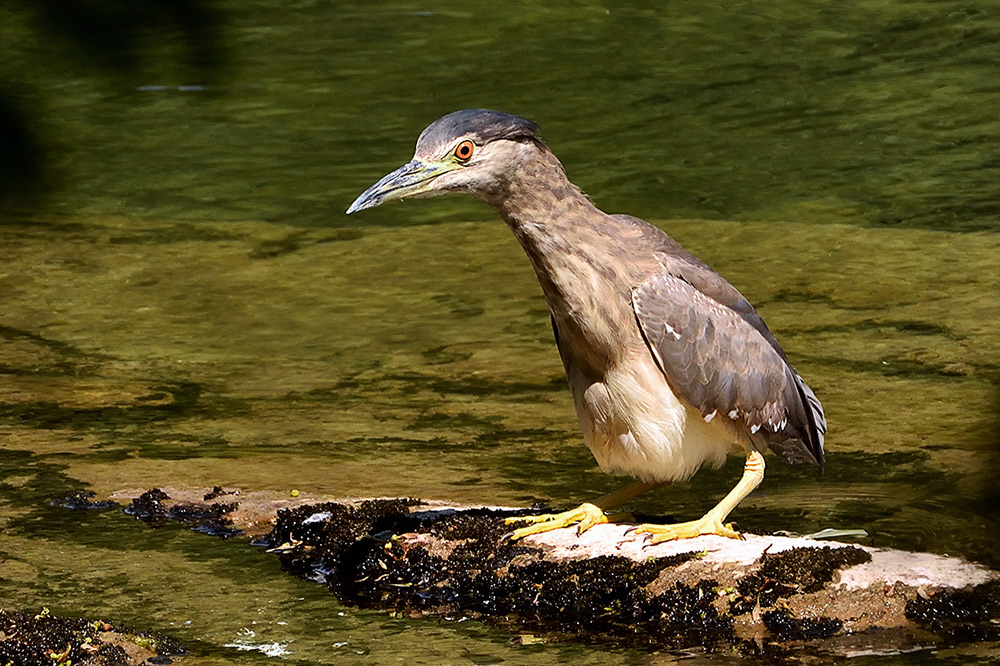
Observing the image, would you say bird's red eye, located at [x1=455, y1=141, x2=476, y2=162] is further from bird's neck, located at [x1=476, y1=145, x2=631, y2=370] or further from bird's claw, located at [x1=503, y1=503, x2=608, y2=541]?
bird's claw, located at [x1=503, y1=503, x2=608, y2=541]

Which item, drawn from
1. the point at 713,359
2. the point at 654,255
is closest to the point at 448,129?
the point at 654,255

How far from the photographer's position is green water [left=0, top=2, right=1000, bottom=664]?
237 inches

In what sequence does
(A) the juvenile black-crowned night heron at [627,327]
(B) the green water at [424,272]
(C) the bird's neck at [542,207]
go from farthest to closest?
(B) the green water at [424,272] < (C) the bird's neck at [542,207] < (A) the juvenile black-crowned night heron at [627,327]

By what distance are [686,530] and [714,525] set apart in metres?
0.10

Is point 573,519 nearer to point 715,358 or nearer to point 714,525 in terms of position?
point 714,525

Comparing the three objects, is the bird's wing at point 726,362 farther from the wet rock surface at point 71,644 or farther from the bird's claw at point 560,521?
the wet rock surface at point 71,644

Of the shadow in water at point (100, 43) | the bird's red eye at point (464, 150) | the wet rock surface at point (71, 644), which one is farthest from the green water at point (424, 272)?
the bird's red eye at point (464, 150)

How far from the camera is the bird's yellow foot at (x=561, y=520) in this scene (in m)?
5.46

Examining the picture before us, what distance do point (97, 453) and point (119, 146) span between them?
7.43 metres

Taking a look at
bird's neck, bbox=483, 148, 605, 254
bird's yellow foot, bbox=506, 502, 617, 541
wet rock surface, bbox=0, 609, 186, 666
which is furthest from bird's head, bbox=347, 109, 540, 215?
wet rock surface, bbox=0, 609, 186, 666

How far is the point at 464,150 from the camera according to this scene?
5.05 m

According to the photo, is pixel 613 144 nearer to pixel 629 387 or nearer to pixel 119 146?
pixel 119 146

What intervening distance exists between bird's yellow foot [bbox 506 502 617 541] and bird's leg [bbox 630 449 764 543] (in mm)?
167

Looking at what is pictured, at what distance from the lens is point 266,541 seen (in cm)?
593
